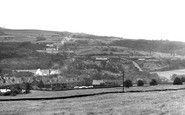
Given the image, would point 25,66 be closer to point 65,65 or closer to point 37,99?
point 65,65

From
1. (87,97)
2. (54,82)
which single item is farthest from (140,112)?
(54,82)

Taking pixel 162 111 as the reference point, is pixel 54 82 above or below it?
below

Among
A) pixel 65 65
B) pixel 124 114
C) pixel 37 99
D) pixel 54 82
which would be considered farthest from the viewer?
pixel 65 65

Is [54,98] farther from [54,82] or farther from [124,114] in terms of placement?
[54,82]

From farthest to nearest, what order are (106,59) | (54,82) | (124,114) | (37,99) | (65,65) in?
(106,59) → (65,65) → (54,82) → (37,99) → (124,114)

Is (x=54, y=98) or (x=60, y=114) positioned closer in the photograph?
(x=60, y=114)

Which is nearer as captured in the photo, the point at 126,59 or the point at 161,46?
the point at 126,59

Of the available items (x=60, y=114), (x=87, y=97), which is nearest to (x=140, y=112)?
(x=60, y=114)

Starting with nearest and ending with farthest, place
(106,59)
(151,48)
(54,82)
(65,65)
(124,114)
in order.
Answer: (124,114)
(54,82)
(65,65)
(106,59)
(151,48)

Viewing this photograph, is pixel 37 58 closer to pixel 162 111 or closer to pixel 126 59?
pixel 126 59
